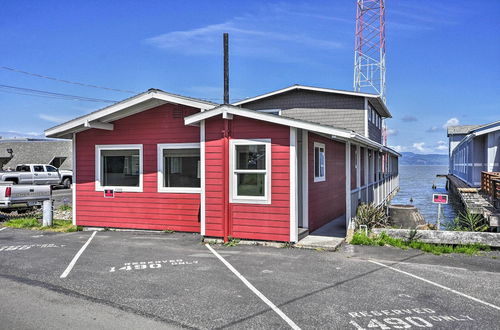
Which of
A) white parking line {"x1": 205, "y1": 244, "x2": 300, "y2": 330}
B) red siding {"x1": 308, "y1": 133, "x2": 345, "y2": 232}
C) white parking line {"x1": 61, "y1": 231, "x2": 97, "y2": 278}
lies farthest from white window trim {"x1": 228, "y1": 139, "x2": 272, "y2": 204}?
white parking line {"x1": 61, "y1": 231, "x2": 97, "y2": 278}

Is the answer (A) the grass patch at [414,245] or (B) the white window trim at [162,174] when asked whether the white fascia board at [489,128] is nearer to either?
(A) the grass patch at [414,245]

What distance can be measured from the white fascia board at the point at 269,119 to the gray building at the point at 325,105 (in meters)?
11.0

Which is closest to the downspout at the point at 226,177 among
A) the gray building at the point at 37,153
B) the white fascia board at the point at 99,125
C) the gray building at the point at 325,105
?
the white fascia board at the point at 99,125

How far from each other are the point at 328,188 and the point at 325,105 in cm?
864

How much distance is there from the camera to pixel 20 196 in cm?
1470

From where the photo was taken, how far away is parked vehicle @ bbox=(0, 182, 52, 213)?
1428cm

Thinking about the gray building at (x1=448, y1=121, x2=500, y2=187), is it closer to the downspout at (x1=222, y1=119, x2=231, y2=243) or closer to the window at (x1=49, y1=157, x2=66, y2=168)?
the downspout at (x1=222, y1=119, x2=231, y2=243)

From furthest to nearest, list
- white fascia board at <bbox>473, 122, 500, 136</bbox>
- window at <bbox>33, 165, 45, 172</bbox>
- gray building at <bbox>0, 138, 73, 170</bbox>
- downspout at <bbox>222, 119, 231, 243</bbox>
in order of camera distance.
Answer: gray building at <bbox>0, 138, 73, 170</bbox>, window at <bbox>33, 165, 45, 172</bbox>, white fascia board at <bbox>473, 122, 500, 136</bbox>, downspout at <bbox>222, 119, 231, 243</bbox>

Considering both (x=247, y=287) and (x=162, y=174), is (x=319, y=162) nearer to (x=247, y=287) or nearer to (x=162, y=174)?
(x=162, y=174)

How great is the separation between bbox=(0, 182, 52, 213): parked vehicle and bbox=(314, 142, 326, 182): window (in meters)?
10.5

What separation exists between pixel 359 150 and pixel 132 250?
9514 millimetres

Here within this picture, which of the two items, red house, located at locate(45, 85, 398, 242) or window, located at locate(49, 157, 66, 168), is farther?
window, located at locate(49, 157, 66, 168)

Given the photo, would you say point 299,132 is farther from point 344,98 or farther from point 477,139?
point 477,139

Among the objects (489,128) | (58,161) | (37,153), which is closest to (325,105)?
(489,128)
